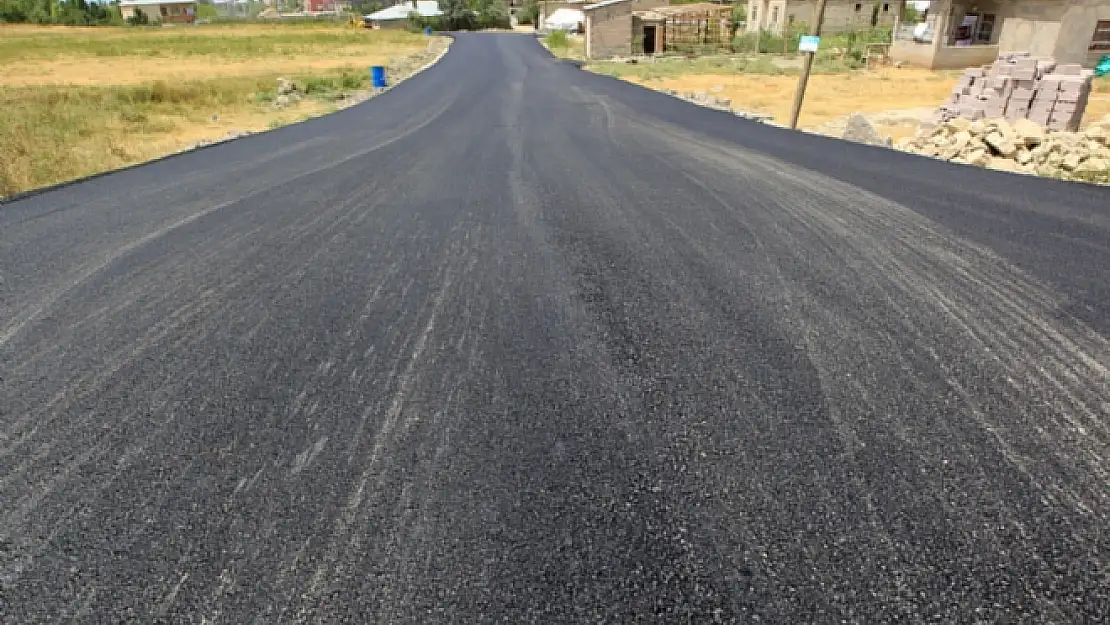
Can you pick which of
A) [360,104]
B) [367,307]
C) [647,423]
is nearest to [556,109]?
[360,104]

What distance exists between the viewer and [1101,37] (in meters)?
22.8

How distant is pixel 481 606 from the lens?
188 centimetres

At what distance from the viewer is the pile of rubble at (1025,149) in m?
7.89

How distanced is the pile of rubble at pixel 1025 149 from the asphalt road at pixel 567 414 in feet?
8.69

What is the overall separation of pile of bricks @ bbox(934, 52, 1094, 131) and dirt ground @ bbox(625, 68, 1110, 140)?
1240mm

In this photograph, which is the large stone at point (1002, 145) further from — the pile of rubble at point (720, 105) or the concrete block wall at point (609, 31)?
the concrete block wall at point (609, 31)

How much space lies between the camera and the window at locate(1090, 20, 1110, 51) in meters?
22.5

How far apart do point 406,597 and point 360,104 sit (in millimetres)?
17165

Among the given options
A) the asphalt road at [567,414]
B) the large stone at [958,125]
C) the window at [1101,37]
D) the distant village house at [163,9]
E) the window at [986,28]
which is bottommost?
the asphalt road at [567,414]

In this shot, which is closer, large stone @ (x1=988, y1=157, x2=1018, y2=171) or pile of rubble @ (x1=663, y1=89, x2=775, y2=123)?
large stone @ (x1=988, y1=157, x2=1018, y2=171)

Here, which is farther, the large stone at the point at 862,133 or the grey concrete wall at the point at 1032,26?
the grey concrete wall at the point at 1032,26

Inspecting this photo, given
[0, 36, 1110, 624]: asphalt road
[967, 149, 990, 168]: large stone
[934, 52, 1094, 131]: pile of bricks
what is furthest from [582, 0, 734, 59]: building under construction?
[0, 36, 1110, 624]: asphalt road

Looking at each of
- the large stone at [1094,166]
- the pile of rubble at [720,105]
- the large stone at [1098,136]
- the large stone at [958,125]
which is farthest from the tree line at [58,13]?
the large stone at [1094,166]

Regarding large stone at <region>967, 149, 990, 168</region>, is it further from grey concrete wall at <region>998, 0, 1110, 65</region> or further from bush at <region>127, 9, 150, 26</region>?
bush at <region>127, 9, 150, 26</region>
